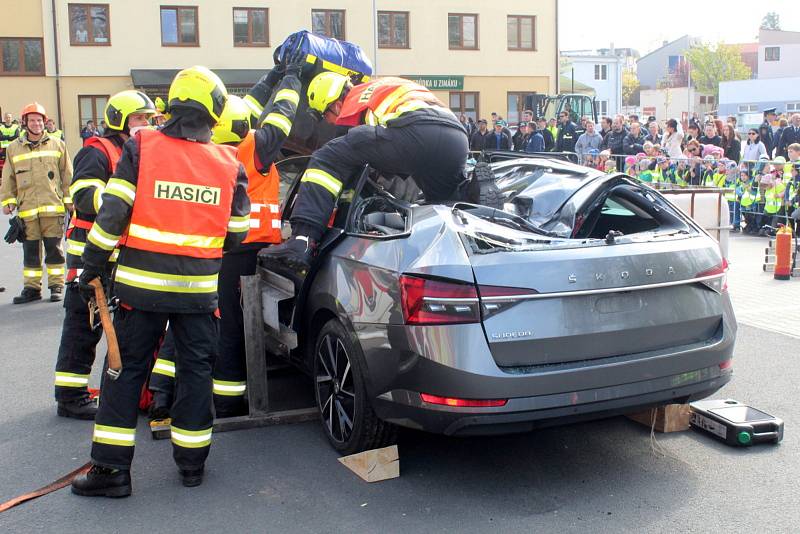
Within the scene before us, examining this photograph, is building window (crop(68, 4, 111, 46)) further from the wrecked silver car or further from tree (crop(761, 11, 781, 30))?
tree (crop(761, 11, 781, 30))

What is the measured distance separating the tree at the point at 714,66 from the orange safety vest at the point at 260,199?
92.3 meters

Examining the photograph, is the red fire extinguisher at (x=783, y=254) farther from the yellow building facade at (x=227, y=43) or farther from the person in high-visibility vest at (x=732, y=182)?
the yellow building facade at (x=227, y=43)

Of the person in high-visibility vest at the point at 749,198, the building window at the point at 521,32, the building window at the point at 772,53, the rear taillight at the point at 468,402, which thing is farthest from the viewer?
the building window at the point at 772,53

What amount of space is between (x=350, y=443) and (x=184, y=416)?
85cm

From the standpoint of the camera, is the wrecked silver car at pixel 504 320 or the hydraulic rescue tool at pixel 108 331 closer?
the wrecked silver car at pixel 504 320

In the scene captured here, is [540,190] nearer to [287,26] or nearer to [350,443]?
[350,443]

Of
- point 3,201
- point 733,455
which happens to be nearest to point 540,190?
point 733,455

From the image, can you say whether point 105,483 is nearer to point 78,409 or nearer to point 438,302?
point 78,409

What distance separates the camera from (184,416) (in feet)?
14.7

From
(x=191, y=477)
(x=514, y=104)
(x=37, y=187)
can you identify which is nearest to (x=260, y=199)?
(x=191, y=477)

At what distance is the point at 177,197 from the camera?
4234 mm

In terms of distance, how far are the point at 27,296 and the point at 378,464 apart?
6806 millimetres

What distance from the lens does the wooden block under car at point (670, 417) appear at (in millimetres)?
5008

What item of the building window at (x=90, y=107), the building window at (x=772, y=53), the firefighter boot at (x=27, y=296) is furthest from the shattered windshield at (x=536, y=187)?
the building window at (x=772, y=53)
